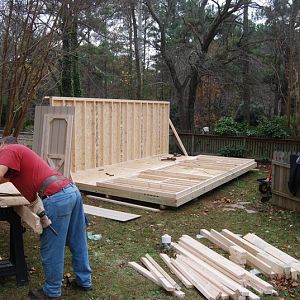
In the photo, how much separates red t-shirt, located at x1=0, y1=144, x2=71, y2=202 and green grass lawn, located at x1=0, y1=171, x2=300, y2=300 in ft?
3.84

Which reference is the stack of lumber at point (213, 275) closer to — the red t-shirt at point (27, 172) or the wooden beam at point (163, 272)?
the wooden beam at point (163, 272)

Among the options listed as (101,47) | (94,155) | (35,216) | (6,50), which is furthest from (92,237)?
(101,47)

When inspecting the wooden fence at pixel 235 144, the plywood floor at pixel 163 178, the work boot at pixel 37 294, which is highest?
the wooden fence at pixel 235 144

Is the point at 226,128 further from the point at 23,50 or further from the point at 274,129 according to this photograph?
the point at 23,50

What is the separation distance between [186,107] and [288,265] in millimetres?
16683

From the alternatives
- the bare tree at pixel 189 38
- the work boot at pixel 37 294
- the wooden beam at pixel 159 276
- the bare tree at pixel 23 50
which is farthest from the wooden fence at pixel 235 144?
the work boot at pixel 37 294

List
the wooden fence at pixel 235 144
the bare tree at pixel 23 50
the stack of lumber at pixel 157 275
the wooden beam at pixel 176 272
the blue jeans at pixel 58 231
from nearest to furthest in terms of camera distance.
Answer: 1. the blue jeans at pixel 58 231
2. the stack of lumber at pixel 157 275
3. the wooden beam at pixel 176 272
4. the bare tree at pixel 23 50
5. the wooden fence at pixel 235 144

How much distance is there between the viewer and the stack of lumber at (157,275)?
13.6 ft

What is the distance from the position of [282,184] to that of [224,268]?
3.97m

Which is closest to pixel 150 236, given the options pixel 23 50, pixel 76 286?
pixel 76 286

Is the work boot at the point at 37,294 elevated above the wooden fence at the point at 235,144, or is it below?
below

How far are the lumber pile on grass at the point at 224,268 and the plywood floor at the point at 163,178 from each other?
2.34 meters

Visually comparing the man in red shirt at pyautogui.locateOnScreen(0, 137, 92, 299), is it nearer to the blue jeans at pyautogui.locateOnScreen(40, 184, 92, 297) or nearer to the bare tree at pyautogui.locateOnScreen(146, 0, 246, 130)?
the blue jeans at pyautogui.locateOnScreen(40, 184, 92, 297)

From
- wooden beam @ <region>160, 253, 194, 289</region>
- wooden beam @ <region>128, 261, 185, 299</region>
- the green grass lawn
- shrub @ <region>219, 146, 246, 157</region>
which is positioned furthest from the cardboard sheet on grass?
wooden beam @ <region>128, 261, 185, 299</region>
